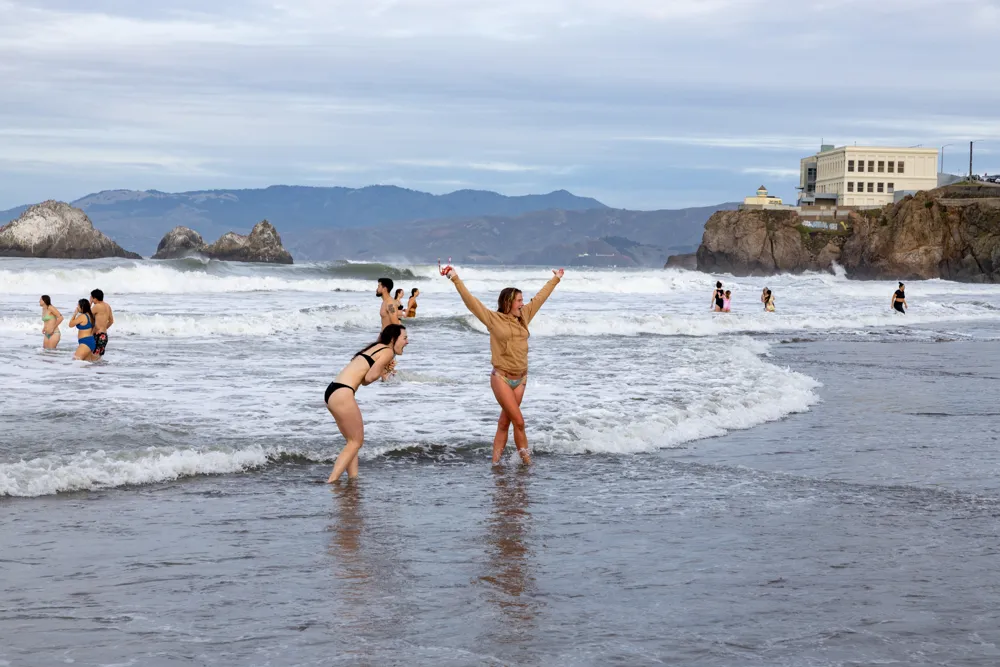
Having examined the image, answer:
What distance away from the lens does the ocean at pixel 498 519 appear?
5.01 metres

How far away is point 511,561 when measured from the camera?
634 centimetres

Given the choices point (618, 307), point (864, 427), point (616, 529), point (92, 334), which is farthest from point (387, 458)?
point (618, 307)

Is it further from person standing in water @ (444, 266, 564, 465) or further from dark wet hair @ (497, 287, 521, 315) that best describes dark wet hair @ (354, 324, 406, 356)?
dark wet hair @ (497, 287, 521, 315)

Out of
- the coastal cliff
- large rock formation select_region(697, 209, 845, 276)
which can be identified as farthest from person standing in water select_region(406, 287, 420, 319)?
large rock formation select_region(697, 209, 845, 276)

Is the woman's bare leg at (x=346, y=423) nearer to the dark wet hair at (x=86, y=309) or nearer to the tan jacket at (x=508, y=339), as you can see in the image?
the tan jacket at (x=508, y=339)

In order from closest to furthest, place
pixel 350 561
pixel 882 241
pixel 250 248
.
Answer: pixel 350 561 → pixel 882 241 → pixel 250 248

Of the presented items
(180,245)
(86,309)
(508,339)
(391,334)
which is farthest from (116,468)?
(180,245)

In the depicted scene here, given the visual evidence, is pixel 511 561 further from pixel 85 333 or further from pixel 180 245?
pixel 180 245

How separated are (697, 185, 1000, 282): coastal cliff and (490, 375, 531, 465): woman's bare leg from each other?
8030 centimetres

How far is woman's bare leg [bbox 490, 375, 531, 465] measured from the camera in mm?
9812

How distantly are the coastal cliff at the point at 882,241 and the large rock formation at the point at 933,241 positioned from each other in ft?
0.25

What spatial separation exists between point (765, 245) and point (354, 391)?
4008 inches

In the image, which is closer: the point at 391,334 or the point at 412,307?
the point at 391,334

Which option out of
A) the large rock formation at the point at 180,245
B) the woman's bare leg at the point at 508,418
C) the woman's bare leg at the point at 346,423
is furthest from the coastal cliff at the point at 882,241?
the woman's bare leg at the point at 346,423
